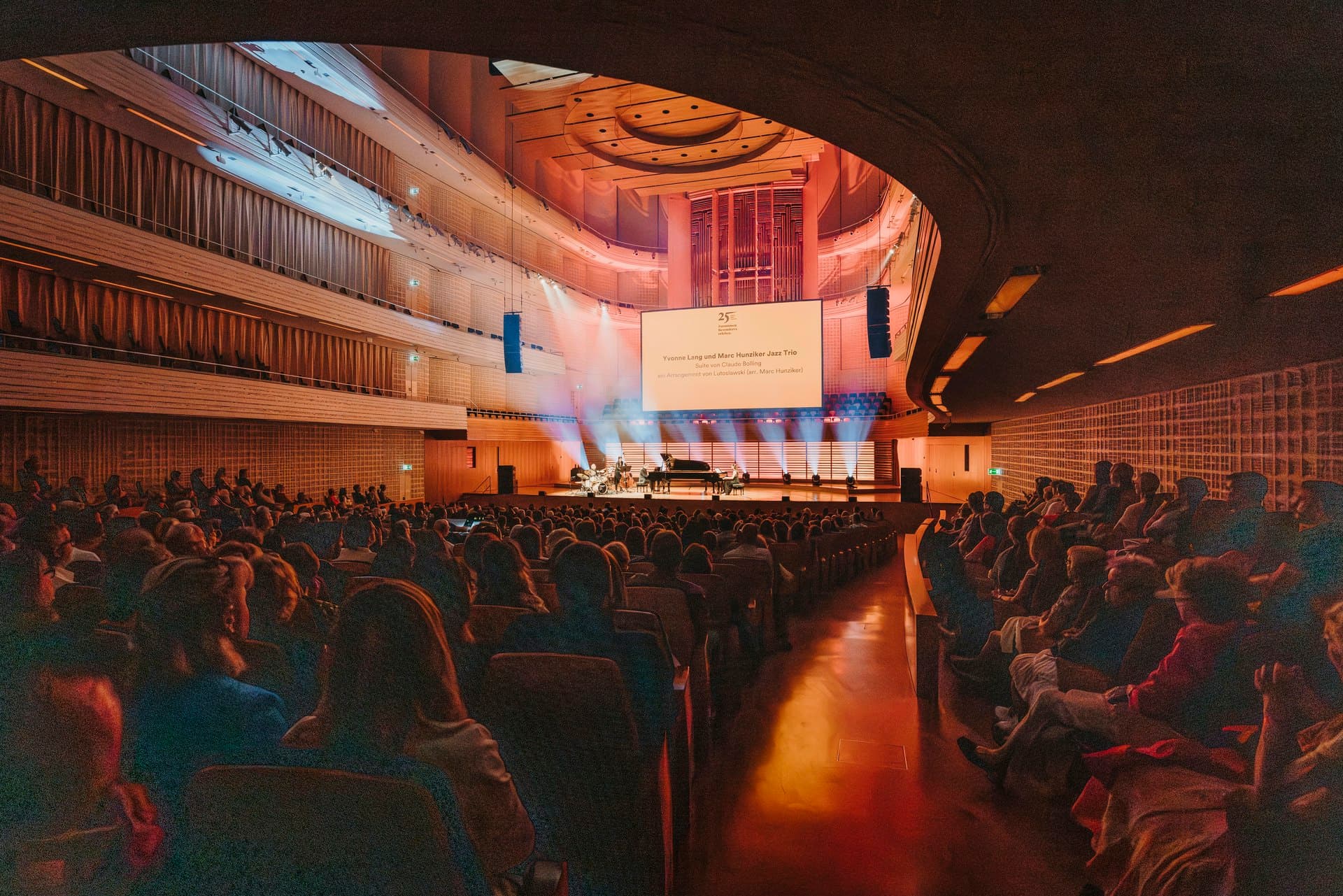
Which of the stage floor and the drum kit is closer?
the stage floor

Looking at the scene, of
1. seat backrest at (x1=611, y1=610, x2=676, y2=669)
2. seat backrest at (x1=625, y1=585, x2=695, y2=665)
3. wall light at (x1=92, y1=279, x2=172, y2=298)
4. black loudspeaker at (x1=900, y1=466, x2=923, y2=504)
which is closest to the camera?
seat backrest at (x1=611, y1=610, x2=676, y2=669)

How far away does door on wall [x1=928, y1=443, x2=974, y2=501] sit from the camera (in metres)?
16.7

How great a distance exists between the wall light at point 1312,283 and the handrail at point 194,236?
13880 millimetres

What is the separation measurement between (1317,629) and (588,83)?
17407mm

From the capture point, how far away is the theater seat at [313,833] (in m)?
1.01

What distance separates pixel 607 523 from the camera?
713 cm

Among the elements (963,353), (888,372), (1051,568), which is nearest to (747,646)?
(1051,568)

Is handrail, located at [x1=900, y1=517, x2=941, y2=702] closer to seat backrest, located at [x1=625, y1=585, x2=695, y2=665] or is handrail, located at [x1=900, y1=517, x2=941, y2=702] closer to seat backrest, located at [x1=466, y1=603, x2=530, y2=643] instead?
seat backrest, located at [x1=625, y1=585, x2=695, y2=665]

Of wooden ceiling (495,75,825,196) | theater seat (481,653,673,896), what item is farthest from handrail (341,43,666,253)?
theater seat (481,653,673,896)

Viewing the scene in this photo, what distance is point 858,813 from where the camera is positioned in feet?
9.07

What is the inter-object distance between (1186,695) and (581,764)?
2.15 meters

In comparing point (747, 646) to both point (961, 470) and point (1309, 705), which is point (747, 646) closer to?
point (1309, 705)

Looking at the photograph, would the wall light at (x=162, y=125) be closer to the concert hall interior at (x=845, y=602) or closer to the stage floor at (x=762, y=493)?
the concert hall interior at (x=845, y=602)

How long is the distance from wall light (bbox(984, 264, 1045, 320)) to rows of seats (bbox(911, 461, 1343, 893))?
4.85 ft
